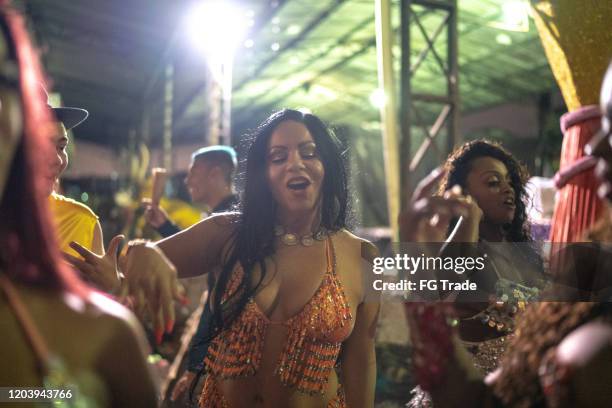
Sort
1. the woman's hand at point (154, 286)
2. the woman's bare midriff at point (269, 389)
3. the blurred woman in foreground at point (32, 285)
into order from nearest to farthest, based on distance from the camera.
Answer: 1. the blurred woman in foreground at point (32, 285)
2. the woman's hand at point (154, 286)
3. the woman's bare midriff at point (269, 389)

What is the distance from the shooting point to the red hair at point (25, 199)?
101 cm

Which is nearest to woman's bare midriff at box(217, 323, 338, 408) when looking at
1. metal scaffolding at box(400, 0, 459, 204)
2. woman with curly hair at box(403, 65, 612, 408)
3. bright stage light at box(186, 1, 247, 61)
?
woman with curly hair at box(403, 65, 612, 408)

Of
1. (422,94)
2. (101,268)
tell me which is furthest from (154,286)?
(422,94)

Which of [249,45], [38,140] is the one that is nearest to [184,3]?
[249,45]

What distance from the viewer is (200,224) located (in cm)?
217

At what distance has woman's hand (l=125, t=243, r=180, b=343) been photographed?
4.31 feet

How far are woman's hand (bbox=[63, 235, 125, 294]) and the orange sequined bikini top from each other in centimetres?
58

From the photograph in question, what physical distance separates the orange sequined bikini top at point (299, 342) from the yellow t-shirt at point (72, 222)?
902 mm

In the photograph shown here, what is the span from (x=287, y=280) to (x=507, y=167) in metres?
1.36

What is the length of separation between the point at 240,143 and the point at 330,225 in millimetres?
544

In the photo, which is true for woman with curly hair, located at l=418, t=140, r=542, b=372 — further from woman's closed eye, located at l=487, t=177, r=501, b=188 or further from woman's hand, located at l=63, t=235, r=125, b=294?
woman's hand, located at l=63, t=235, r=125, b=294

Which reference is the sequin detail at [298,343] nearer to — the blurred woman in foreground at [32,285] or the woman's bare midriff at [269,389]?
the woman's bare midriff at [269,389]

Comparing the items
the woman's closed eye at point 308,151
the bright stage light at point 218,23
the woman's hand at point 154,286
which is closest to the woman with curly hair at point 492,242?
the woman's closed eye at point 308,151

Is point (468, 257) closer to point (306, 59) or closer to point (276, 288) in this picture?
point (276, 288)
